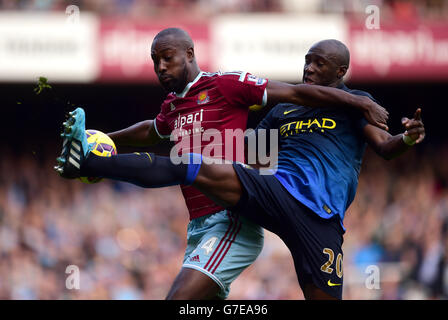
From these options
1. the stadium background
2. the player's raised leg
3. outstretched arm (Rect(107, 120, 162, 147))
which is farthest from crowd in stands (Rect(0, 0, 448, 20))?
the player's raised leg

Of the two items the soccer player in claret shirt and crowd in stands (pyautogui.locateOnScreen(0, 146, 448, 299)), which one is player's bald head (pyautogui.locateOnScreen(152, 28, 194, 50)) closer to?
the soccer player in claret shirt

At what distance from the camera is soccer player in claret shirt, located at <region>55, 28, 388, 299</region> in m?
4.29

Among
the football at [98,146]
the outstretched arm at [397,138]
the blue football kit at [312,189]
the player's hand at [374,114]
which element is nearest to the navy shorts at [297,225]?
the blue football kit at [312,189]

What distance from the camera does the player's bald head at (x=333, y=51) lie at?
5.17 m

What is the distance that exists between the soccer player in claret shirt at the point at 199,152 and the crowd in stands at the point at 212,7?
7252 millimetres

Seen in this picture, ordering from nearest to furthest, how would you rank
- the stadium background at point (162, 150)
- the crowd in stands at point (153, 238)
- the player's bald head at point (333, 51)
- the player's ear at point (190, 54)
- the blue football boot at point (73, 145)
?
the blue football boot at point (73, 145) < the player's ear at point (190, 54) < the player's bald head at point (333, 51) < the stadium background at point (162, 150) < the crowd in stands at point (153, 238)

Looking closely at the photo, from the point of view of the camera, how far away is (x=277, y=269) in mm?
12219

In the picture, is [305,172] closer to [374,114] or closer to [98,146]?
[374,114]

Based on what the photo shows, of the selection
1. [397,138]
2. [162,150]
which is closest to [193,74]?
[397,138]

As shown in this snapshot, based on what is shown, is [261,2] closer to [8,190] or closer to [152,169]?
[8,190]

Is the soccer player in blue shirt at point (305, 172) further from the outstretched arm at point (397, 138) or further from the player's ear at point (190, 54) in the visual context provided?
the player's ear at point (190, 54)

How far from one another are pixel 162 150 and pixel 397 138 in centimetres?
975

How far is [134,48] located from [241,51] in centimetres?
184

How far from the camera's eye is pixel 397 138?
183 inches
